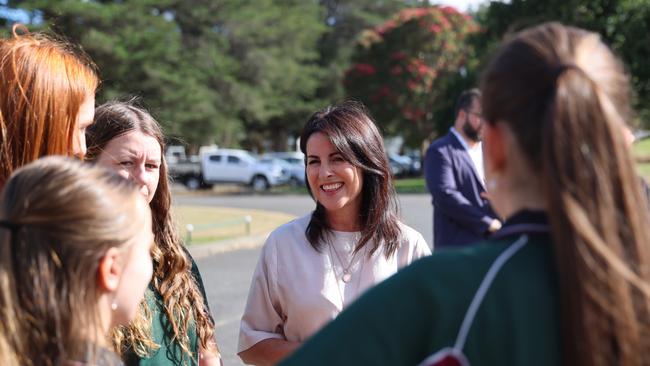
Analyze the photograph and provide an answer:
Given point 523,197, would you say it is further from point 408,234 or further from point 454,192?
point 454,192

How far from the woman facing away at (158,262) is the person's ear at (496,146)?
1566 millimetres

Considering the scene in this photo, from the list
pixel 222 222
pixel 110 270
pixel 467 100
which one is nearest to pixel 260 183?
pixel 222 222

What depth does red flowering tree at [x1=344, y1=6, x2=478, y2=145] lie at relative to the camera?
3584 centimetres

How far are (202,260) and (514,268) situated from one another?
37.8 feet

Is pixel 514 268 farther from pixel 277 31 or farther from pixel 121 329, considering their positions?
pixel 277 31

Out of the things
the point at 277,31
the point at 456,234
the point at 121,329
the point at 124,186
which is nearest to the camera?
the point at 124,186

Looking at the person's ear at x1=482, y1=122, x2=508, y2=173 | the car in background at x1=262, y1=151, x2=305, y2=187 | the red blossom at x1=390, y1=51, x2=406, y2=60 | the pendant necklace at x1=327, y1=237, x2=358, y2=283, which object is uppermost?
the red blossom at x1=390, y1=51, x2=406, y2=60

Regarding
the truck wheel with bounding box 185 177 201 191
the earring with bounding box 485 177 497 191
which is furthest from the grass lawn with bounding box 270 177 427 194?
the earring with bounding box 485 177 497 191

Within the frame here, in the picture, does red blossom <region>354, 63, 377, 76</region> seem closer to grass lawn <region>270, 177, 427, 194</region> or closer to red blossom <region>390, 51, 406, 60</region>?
red blossom <region>390, 51, 406, 60</region>

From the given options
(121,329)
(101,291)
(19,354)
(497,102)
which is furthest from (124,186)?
(121,329)

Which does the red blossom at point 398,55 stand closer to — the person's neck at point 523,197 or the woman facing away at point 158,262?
the woman facing away at point 158,262

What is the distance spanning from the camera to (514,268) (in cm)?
125

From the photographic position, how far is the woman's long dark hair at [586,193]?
119 centimetres

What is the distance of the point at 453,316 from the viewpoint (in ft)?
4.03
